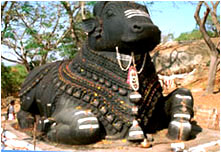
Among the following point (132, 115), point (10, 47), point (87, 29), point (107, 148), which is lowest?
point (107, 148)

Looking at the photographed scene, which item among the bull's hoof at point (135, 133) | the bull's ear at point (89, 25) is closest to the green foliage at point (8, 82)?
the bull's ear at point (89, 25)

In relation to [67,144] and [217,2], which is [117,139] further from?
[217,2]

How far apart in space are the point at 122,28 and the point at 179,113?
141 centimetres

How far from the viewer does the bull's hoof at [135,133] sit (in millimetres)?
3213

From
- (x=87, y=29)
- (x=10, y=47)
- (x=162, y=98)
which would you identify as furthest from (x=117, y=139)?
(x=10, y=47)

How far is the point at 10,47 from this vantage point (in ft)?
37.7

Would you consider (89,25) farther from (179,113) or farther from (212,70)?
(212,70)

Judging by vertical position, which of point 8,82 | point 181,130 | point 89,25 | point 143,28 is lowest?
point 181,130

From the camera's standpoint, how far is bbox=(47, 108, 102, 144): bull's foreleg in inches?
124

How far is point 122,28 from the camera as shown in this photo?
338cm

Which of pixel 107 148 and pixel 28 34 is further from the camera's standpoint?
pixel 28 34

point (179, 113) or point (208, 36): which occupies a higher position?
point (208, 36)

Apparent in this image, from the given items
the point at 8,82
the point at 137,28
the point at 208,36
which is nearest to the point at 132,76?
the point at 137,28

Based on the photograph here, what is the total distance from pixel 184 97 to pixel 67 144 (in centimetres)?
176
